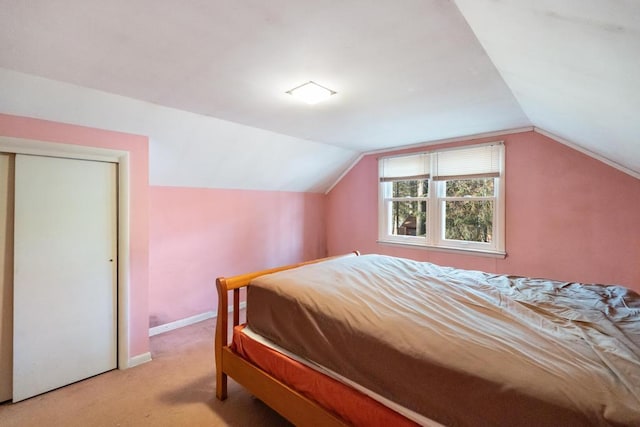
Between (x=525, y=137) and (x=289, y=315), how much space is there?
10.4ft

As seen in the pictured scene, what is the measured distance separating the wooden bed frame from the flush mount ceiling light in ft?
4.62

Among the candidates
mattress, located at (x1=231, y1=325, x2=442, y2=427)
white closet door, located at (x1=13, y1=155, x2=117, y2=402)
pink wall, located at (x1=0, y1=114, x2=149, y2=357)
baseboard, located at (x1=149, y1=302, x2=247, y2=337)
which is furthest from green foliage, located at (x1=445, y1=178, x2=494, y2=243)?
white closet door, located at (x1=13, y1=155, x2=117, y2=402)

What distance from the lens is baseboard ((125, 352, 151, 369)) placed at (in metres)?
2.50

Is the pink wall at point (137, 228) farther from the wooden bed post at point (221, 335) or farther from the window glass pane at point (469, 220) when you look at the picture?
the window glass pane at point (469, 220)

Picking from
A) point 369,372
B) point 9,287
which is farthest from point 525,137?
point 9,287

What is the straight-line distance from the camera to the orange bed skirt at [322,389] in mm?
1301

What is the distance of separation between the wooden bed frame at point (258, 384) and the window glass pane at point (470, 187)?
251 cm

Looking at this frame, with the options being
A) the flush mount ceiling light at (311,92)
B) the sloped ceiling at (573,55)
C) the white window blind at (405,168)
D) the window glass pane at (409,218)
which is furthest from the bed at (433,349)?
the white window blind at (405,168)

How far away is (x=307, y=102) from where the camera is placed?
7.95 feet

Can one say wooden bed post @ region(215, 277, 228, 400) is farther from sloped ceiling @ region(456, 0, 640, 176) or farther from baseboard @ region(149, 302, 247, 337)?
sloped ceiling @ region(456, 0, 640, 176)

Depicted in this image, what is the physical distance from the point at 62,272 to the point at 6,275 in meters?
0.30

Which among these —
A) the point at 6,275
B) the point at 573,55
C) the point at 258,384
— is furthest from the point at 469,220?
the point at 6,275

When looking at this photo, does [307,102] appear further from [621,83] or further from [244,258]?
[244,258]

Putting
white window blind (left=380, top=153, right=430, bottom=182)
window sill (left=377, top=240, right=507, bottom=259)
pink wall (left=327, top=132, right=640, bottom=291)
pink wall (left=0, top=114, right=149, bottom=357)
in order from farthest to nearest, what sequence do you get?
white window blind (left=380, top=153, right=430, bottom=182) → window sill (left=377, top=240, right=507, bottom=259) → pink wall (left=327, top=132, right=640, bottom=291) → pink wall (left=0, top=114, right=149, bottom=357)
